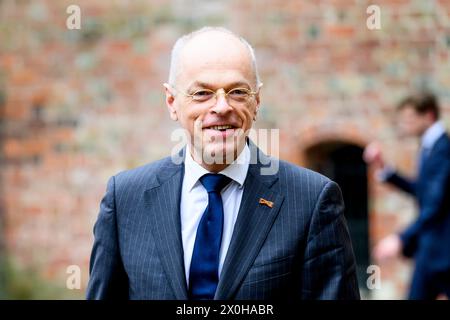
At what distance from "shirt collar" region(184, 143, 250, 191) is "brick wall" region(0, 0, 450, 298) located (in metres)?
4.39

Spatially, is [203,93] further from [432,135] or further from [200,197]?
[432,135]

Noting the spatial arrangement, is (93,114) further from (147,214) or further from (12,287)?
(147,214)

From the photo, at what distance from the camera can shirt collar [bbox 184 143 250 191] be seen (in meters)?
2.99

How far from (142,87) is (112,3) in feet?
2.43

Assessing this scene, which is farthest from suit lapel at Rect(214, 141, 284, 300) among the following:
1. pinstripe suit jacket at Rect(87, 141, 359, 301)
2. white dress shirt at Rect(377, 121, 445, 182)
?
white dress shirt at Rect(377, 121, 445, 182)

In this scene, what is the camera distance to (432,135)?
20.5ft

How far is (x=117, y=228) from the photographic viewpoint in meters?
3.01

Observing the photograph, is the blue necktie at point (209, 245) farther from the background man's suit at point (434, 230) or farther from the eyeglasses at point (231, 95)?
the background man's suit at point (434, 230)

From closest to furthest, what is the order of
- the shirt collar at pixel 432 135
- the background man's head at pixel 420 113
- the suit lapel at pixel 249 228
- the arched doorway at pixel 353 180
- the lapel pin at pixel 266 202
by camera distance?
the suit lapel at pixel 249 228 < the lapel pin at pixel 266 202 < the shirt collar at pixel 432 135 < the background man's head at pixel 420 113 < the arched doorway at pixel 353 180

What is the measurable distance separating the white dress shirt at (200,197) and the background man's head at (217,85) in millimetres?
101

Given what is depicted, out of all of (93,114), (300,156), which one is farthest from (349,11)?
(93,114)

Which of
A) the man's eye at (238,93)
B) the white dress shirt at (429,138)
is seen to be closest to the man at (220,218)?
the man's eye at (238,93)

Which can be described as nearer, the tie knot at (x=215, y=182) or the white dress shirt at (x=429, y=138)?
the tie knot at (x=215, y=182)

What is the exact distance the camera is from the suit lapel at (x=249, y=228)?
9.16 ft
